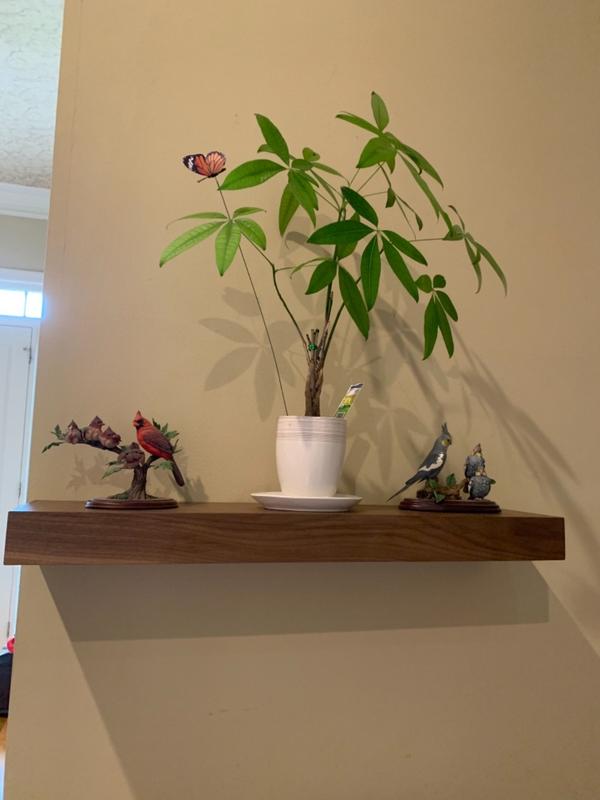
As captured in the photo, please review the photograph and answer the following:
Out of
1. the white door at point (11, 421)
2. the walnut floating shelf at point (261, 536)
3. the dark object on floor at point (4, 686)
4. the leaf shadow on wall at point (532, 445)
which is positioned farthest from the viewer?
the white door at point (11, 421)

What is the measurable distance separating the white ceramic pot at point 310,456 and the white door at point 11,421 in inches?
88.6

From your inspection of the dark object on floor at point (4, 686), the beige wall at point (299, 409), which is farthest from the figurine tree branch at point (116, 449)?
the dark object on floor at point (4, 686)

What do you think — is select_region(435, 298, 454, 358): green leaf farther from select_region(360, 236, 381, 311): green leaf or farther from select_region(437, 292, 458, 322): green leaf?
select_region(360, 236, 381, 311): green leaf

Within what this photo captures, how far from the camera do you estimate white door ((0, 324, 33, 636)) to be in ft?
8.34

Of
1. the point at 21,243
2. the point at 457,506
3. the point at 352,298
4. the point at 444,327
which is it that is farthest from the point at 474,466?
the point at 21,243

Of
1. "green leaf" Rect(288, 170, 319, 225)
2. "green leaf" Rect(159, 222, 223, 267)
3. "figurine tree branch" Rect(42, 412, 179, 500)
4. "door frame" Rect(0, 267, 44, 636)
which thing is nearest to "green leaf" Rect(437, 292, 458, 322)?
"green leaf" Rect(288, 170, 319, 225)

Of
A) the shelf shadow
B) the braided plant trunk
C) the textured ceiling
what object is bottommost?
the shelf shadow

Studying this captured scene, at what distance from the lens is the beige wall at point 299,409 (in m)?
0.83

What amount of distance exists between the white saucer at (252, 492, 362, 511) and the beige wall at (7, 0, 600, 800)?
152 millimetres

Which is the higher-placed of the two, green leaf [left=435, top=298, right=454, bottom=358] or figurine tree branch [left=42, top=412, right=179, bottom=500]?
green leaf [left=435, top=298, right=454, bottom=358]

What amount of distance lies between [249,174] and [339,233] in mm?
147

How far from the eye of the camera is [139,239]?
0.91 meters

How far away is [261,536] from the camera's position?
2.29ft

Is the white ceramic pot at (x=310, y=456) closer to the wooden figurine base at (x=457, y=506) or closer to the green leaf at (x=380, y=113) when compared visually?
the wooden figurine base at (x=457, y=506)
